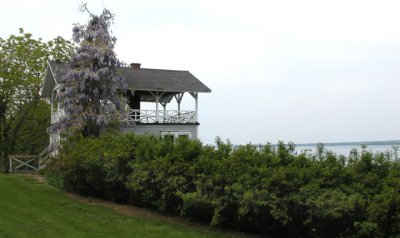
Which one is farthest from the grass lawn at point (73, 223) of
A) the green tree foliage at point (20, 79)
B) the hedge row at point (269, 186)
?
the green tree foliage at point (20, 79)

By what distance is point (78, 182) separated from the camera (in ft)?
53.6

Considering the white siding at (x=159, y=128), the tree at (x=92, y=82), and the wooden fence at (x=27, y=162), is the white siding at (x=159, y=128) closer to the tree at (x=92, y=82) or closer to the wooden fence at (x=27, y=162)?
the tree at (x=92, y=82)

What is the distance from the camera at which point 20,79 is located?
3528 centimetres

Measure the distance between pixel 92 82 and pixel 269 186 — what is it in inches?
617

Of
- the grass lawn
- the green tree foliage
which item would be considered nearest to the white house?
the green tree foliage

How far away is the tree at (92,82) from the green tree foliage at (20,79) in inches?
492

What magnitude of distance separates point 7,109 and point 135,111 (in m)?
13.9

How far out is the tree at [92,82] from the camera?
23094 millimetres

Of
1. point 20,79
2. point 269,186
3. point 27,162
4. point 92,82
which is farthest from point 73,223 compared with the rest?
point 20,79

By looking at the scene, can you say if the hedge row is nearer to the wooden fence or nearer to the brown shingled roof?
the brown shingled roof

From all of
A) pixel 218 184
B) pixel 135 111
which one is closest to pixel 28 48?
pixel 135 111

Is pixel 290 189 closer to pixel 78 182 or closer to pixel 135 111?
pixel 78 182

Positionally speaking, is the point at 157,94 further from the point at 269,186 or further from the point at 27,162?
the point at 269,186

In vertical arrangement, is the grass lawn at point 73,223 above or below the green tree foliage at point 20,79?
below
